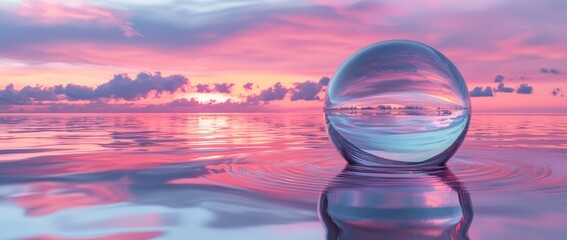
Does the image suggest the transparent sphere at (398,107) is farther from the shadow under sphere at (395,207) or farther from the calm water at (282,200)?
the shadow under sphere at (395,207)

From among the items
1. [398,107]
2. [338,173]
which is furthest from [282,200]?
[398,107]

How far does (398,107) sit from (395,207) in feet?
6.77

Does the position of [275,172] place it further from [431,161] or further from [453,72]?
[453,72]

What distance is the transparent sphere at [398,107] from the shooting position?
586 centimetres

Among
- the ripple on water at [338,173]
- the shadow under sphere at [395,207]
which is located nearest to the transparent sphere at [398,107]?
the ripple on water at [338,173]

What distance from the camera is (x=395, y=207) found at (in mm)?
4047

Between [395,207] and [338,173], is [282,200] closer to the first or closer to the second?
[395,207]

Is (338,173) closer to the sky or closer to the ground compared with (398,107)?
closer to the ground

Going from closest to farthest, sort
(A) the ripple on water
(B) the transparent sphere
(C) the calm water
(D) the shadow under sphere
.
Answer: (D) the shadow under sphere
(C) the calm water
(A) the ripple on water
(B) the transparent sphere

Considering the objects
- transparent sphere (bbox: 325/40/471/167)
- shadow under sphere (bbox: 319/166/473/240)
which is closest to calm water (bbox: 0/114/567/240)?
shadow under sphere (bbox: 319/166/473/240)

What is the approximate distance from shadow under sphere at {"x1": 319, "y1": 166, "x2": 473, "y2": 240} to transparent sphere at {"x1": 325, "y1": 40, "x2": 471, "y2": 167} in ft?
1.54

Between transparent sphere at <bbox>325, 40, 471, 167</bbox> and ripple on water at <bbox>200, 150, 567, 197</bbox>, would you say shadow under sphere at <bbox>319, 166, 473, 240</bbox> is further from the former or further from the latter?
transparent sphere at <bbox>325, 40, 471, 167</bbox>

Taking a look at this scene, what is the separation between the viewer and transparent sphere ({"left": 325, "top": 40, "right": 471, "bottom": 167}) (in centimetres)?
586

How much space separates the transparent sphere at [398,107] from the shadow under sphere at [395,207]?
0.47 m
